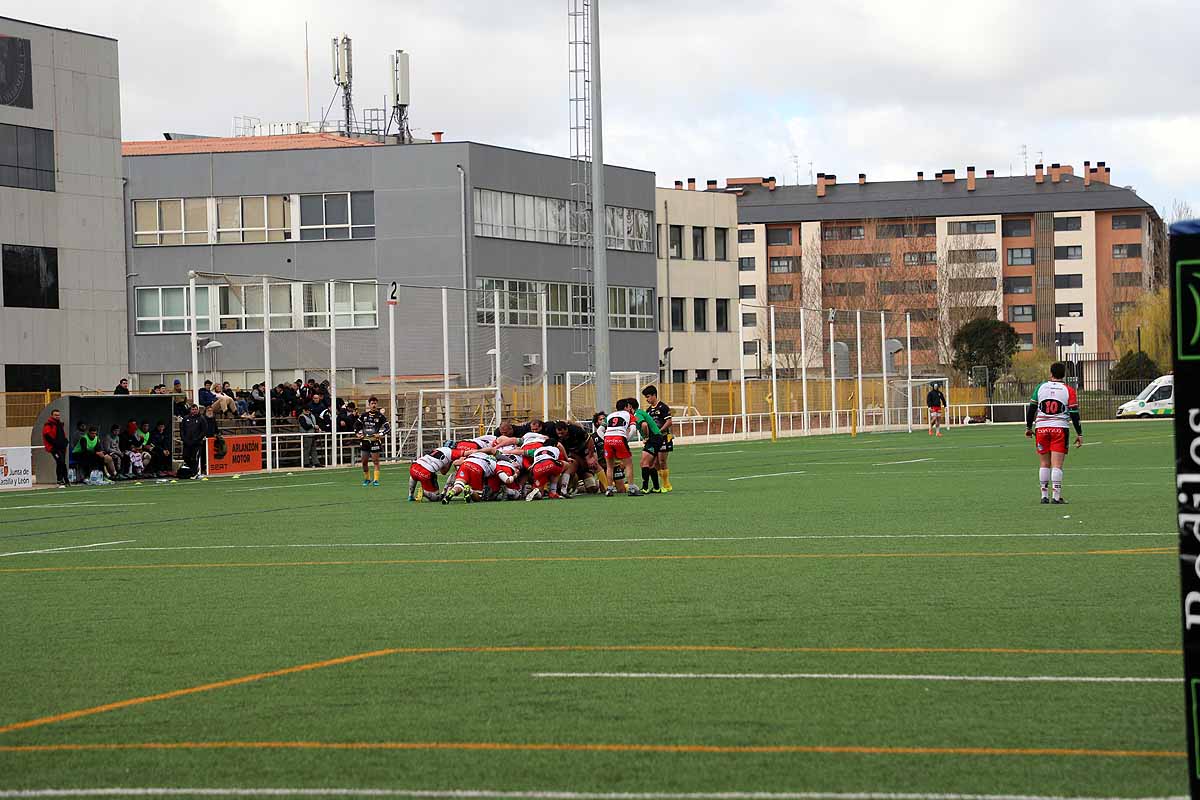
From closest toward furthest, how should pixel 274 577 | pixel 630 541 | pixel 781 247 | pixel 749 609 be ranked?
pixel 749 609, pixel 274 577, pixel 630 541, pixel 781 247

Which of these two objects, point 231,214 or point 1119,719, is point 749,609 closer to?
point 1119,719

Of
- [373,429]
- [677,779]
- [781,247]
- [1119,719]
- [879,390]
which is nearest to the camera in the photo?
[677,779]

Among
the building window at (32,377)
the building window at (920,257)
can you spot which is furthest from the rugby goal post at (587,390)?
the building window at (920,257)

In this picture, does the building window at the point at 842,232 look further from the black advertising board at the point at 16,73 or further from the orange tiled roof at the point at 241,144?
the black advertising board at the point at 16,73

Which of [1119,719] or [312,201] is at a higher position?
[312,201]

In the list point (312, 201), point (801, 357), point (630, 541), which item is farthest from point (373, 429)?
point (312, 201)

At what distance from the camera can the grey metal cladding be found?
132 meters

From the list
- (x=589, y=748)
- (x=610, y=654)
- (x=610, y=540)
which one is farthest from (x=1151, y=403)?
(x=589, y=748)

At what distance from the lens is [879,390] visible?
216 feet

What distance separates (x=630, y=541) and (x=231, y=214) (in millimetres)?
51902

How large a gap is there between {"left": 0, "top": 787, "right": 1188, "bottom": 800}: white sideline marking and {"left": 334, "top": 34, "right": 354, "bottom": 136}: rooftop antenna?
75.3m

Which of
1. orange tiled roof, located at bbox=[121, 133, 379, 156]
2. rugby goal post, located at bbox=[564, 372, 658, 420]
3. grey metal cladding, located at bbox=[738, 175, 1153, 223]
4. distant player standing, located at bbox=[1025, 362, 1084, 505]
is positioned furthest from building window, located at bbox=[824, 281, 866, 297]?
distant player standing, located at bbox=[1025, 362, 1084, 505]

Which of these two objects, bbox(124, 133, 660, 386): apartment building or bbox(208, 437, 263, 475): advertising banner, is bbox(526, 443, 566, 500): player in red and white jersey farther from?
bbox(124, 133, 660, 386): apartment building

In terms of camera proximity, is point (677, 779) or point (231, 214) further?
point (231, 214)
